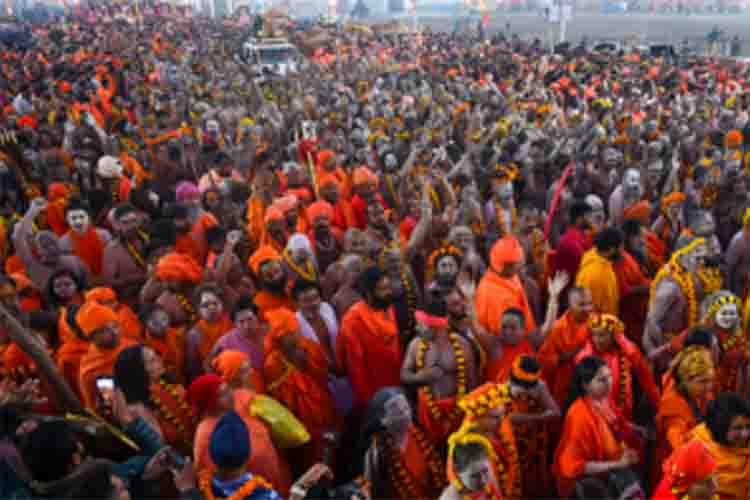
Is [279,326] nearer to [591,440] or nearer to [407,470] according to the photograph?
[407,470]

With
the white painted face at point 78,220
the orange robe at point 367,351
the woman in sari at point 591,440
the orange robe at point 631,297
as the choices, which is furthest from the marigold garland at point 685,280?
the white painted face at point 78,220

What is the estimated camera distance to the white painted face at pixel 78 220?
16.2 feet

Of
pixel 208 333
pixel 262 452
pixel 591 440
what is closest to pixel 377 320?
pixel 208 333

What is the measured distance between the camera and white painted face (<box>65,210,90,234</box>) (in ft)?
16.2

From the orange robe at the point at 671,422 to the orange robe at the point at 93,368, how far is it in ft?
8.60

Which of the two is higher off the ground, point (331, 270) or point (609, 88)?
point (609, 88)

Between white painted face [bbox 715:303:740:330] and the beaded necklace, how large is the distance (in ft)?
4.74

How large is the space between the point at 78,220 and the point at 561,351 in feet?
12.4

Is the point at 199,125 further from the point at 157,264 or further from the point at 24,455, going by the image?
the point at 24,455

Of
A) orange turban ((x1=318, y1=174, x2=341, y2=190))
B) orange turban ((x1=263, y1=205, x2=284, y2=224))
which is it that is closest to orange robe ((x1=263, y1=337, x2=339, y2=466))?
orange turban ((x1=263, y1=205, x2=284, y2=224))

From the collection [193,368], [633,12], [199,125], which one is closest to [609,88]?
[199,125]

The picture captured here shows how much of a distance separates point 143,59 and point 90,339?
17.3m

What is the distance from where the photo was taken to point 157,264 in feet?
14.2

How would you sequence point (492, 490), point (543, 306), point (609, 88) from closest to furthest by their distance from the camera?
point (492, 490), point (543, 306), point (609, 88)
